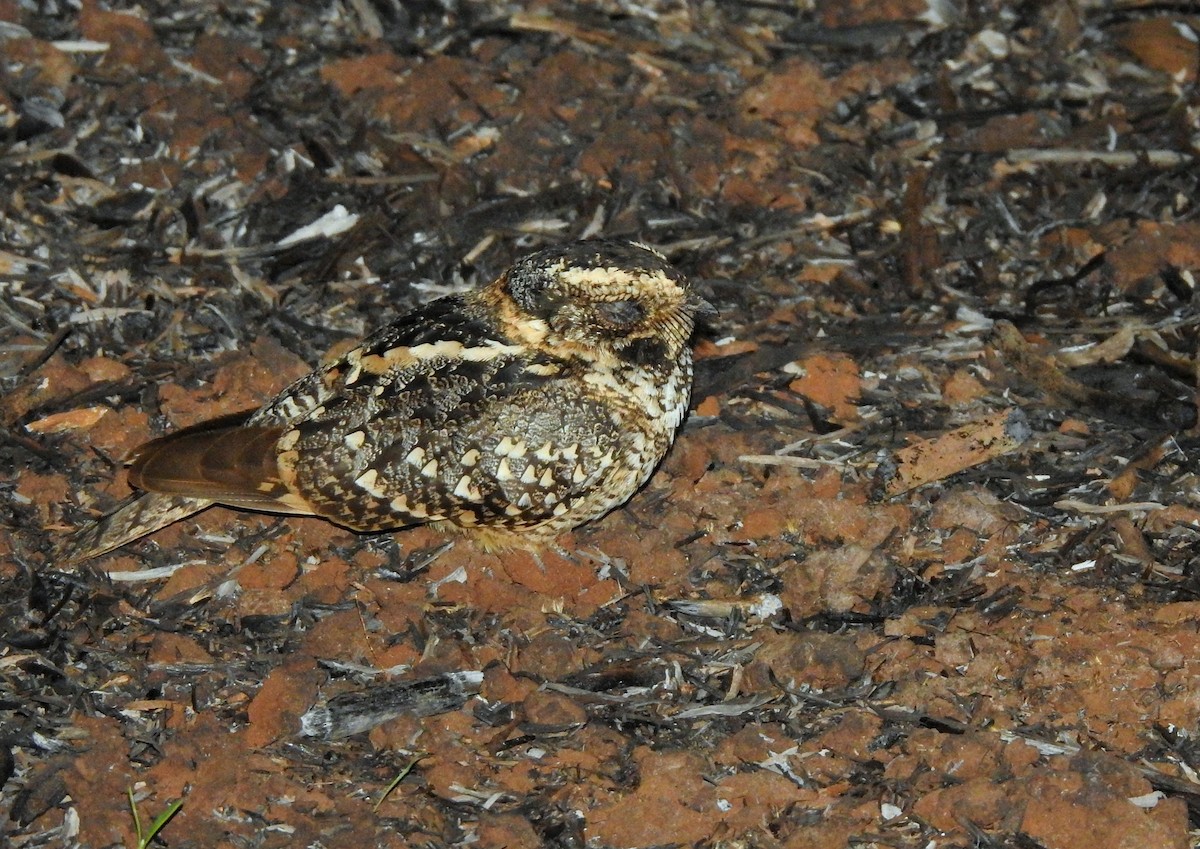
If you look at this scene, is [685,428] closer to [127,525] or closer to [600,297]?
[600,297]

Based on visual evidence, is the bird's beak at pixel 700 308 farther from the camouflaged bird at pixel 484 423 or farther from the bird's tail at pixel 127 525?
the bird's tail at pixel 127 525

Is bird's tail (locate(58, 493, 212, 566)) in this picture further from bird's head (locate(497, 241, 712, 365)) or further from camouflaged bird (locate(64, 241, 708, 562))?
bird's head (locate(497, 241, 712, 365))

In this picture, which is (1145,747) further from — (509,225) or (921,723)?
(509,225)

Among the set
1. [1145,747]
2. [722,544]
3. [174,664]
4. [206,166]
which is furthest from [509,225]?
[1145,747]

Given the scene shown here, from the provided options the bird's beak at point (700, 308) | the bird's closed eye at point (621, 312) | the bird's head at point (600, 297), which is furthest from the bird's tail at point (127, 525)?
the bird's beak at point (700, 308)

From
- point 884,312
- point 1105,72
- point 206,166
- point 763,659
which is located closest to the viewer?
point 763,659

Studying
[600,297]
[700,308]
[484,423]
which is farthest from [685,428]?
[484,423]

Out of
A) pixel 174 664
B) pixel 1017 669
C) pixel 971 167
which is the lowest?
pixel 174 664
